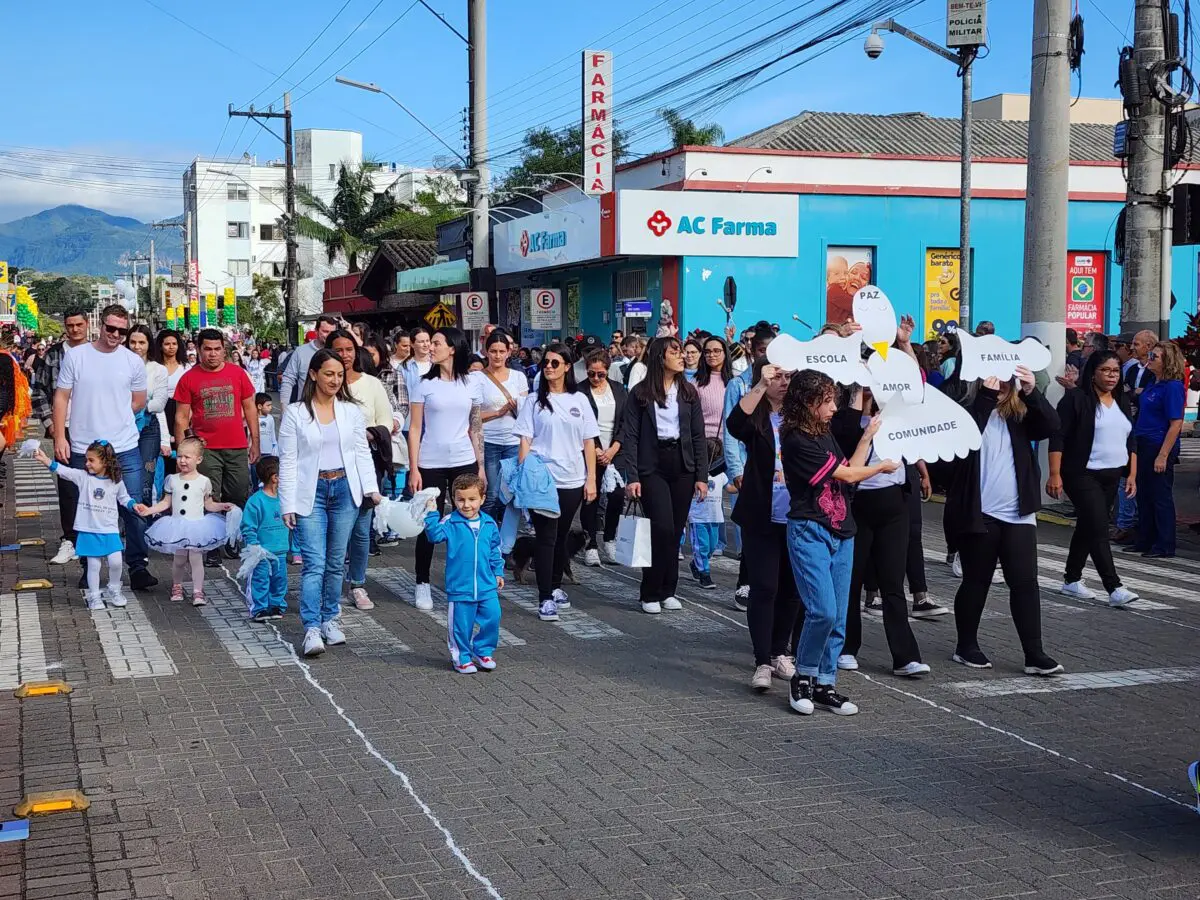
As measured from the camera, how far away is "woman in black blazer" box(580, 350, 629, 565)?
10078mm

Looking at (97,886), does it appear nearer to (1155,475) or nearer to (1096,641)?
(1096,641)

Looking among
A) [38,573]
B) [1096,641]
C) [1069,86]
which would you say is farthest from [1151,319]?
[38,573]

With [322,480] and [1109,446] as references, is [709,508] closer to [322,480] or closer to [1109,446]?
[1109,446]

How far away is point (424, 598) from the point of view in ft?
31.2

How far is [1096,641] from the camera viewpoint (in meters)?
8.39

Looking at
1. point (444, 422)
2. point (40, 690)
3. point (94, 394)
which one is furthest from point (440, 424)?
point (40, 690)

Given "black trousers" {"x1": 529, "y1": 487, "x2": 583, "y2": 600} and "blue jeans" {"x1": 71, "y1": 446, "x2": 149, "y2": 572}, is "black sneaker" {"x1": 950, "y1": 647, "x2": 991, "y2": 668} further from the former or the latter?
"blue jeans" {"x1": 71, "y1": 446, "x2": 149, "y2": 572}

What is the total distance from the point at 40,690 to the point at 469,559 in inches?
93.0

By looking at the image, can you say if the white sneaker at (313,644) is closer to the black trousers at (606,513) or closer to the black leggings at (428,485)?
the black leggings at (428,485)

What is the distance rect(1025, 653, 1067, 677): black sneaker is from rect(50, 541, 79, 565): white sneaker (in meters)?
7.82

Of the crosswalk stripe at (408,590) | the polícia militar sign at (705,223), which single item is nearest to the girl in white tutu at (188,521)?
the crosswalk stripe at (408,590)

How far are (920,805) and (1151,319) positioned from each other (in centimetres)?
1063

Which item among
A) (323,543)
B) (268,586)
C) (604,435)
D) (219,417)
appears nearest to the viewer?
(323,543)

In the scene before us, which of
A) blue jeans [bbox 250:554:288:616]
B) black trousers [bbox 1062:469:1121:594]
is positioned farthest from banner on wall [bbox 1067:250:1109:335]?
blue jeans [bbox 250:554:288:616]
